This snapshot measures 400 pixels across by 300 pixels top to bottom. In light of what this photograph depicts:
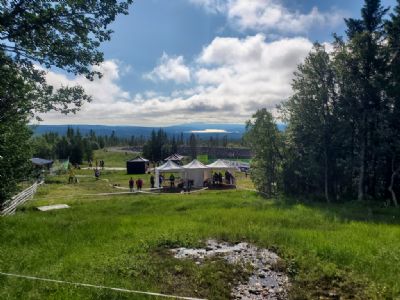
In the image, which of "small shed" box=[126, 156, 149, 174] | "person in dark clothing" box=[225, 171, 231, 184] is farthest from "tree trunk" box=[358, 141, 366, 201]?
"small shed" box=[126, 156, 149, 174]

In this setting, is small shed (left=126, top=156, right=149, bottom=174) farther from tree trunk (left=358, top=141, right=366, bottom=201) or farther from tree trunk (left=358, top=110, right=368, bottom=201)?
tree trunk (left=358, top=141, right=366, bottom=201)

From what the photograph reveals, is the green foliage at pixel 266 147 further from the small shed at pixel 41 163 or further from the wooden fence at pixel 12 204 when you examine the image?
the small shed at pixel 41 163

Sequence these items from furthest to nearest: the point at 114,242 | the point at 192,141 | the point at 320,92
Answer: the point at 192,141 → the point at 320,92 → the point at 114,242

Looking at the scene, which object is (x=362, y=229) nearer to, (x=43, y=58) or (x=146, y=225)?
(x=146, y=225)

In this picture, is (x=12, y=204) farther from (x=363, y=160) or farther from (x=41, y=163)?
(x=41, y=163)

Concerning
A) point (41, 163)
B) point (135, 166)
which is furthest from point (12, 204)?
point (41, 163)

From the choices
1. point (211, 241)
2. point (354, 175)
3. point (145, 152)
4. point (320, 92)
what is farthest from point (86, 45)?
point (145, 152)

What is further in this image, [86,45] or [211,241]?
[211,241]

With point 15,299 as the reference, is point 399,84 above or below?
above

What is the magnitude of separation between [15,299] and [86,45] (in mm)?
5873

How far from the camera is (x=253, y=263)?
9.51 m

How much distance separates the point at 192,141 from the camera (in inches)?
4205

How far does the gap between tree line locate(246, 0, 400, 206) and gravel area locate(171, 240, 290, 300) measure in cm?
1842

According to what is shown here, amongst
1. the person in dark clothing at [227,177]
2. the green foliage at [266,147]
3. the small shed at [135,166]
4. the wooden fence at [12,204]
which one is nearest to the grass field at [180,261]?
the wooden fence at [12,204]
